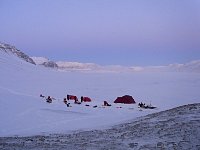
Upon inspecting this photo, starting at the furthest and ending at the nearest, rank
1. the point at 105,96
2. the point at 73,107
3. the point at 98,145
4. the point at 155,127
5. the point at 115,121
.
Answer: the point at 105,96 → the point at 73,107 → the point at 115,121 → the point at 155,127 → the point at 98,145

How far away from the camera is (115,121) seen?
18.6 metres

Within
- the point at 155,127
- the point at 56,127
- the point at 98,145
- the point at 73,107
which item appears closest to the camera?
the point at 98,145

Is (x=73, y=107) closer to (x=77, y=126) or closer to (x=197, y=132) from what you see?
(x=77, y=126)

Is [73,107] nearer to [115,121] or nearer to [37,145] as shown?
[115,121]

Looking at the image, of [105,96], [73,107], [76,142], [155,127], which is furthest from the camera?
[105,96]

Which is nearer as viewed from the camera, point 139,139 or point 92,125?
point 139,139

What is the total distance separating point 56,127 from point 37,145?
6033 millimetres

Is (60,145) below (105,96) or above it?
below

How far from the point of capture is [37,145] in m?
11.1

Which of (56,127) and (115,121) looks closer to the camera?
(56,127)

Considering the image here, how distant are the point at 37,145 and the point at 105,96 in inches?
886

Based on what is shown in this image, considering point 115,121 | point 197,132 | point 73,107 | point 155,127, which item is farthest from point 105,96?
point 197,132

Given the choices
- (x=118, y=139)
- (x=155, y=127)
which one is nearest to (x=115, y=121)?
(x=155, y=127)

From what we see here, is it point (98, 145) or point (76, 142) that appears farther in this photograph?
point (76, 142)
